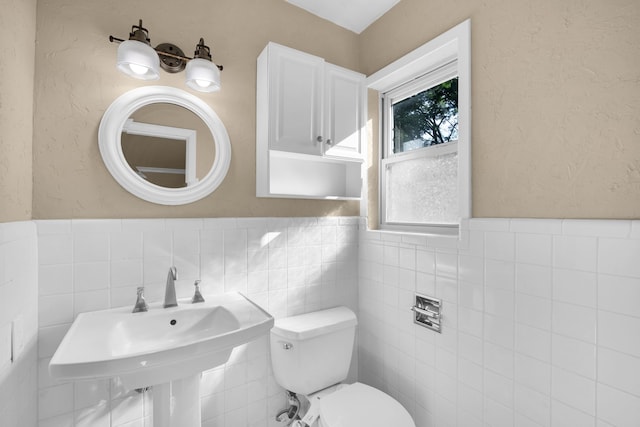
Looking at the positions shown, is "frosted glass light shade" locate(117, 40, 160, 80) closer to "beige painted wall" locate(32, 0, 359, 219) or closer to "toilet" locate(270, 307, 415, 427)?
"beige painted wall" locate(32, 0, 359, 219)

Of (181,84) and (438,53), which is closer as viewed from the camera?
(181,84)

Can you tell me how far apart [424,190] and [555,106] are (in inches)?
30.3

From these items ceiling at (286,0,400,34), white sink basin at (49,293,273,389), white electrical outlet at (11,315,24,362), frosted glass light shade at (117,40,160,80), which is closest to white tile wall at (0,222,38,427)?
white electrical outlet at (11,315,24,362)

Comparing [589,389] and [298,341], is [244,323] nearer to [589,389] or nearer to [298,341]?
[298,341]

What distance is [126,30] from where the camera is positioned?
4.31 ft

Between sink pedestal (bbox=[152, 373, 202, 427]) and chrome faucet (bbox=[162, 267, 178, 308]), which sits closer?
sink pedestal (bbox=[152, 373, 202, 427])

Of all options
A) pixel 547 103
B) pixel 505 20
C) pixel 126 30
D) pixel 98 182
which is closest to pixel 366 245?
pixel 547 103

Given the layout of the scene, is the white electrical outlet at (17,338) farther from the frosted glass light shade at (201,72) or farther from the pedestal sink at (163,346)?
the frosted glass light shade at (201,72)

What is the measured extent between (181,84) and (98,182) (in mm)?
602

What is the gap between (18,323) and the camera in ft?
3.04

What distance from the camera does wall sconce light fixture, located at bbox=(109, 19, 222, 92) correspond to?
45.9 inches

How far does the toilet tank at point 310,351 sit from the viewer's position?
1491 mm

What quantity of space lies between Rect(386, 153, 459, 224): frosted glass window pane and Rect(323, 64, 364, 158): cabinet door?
1.12ft

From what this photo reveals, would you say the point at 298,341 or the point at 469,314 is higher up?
the point at 469,314
